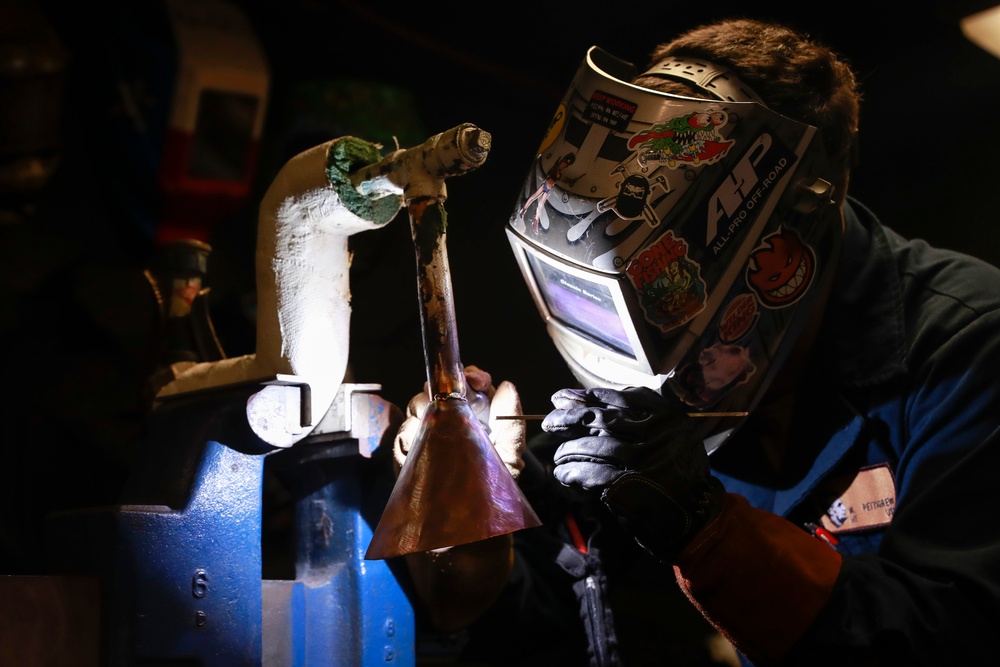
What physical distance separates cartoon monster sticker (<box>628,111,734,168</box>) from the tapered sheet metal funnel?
0.36 m

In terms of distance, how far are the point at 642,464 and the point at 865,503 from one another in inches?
19.4

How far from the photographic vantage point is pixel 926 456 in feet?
4.15

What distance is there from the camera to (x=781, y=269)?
1.38 meters

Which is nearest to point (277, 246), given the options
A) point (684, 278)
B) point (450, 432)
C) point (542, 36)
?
point (450, 432)

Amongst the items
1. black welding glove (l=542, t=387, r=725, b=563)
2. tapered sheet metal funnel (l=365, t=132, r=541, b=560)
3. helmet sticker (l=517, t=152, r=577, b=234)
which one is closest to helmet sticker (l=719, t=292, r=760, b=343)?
black welding glove (l=542, t=387, r=725, b=563)

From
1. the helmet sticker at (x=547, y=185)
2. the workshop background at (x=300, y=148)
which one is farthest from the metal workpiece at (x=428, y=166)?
the workshop background at (x=300, y=148)

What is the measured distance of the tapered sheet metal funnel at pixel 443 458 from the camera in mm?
910

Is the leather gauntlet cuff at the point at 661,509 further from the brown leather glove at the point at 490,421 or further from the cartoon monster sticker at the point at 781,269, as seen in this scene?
the cartoon monster sticker at the point at 781,269

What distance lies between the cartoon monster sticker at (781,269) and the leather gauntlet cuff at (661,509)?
0.35 meters

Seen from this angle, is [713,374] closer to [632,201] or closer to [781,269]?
[781,269]

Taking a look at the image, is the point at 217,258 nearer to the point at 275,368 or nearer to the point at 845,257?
the point at 275,368

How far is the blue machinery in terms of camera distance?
1.02 metres

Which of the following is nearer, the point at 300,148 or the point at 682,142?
the point at 682,142

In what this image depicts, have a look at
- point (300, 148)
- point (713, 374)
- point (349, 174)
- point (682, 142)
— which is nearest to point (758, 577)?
point (713, 374)
